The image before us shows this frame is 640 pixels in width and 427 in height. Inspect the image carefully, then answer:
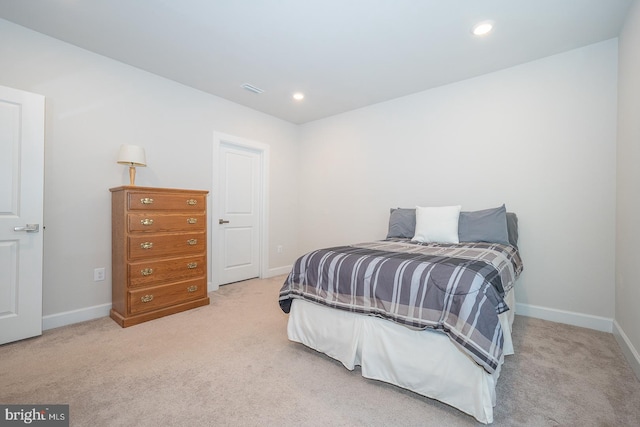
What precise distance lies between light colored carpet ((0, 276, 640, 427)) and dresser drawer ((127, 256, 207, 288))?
16.5 inches

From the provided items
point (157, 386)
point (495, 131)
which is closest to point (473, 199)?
point (495, 131)

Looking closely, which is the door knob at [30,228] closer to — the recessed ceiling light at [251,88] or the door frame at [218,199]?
the door frame at [218,199]

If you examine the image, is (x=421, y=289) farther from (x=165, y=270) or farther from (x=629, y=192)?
(x=165, y=270)

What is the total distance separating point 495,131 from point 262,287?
3290mm

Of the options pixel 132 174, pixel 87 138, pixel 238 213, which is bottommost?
pixel 238 213

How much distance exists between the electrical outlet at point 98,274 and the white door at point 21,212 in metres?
0.45

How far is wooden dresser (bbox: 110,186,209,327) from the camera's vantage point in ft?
8.19

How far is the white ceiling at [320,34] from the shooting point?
2070mm

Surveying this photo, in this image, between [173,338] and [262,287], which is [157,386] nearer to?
[173,338]

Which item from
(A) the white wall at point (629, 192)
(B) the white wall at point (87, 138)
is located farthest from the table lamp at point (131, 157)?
(A) the white wall at point (629, 192)

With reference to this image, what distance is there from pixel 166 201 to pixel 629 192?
375 centimetres

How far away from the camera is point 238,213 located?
4012 mm

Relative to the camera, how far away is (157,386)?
1626mm
